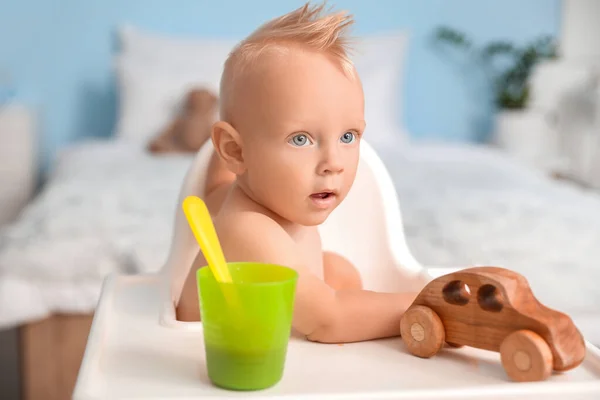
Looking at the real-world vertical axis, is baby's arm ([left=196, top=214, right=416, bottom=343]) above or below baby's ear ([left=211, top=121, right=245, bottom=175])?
below

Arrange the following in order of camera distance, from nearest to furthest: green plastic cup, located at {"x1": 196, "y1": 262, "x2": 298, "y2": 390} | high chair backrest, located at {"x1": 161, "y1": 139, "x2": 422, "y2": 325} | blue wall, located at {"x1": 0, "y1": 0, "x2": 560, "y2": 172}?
green plastic cup, located at {"x1": 196, "y1": 262, "x2": 298, "y2": 390} → high chair backrest, located at {"x1": 161, "y1": 139, "x2": 422, "y2": 325} → blue wall, located at {"x1": 0, "y1": 0, "x2": 560, "y2": 172}

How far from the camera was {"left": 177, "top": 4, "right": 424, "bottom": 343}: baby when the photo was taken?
2.01 ft

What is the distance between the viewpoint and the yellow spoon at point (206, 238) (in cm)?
52

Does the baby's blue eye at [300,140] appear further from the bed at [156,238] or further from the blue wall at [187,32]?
the blue wall at [187,32]

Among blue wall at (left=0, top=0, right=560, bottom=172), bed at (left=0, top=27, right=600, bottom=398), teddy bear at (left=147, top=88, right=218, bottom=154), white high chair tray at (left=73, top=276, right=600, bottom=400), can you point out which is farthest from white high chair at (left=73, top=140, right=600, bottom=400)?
blue wall at (left=0, top=0, right=560, bottom=172)

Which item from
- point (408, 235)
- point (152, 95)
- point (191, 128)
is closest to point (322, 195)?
point (408, 235)

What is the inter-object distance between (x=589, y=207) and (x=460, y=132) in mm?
1599

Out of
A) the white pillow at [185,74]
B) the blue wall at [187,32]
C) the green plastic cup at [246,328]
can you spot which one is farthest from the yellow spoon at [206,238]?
the blue wall at [187,32]

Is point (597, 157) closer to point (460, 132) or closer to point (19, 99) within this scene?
point (460, 132)

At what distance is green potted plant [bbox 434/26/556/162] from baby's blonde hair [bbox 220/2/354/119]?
2.49 metres

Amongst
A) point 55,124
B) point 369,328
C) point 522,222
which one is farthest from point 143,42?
point 369,328

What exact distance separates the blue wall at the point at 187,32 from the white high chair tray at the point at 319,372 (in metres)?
2.50

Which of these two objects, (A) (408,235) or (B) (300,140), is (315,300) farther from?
(A) (408,235)

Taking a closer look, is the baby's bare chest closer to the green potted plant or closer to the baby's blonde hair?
the baby's blonde hair
